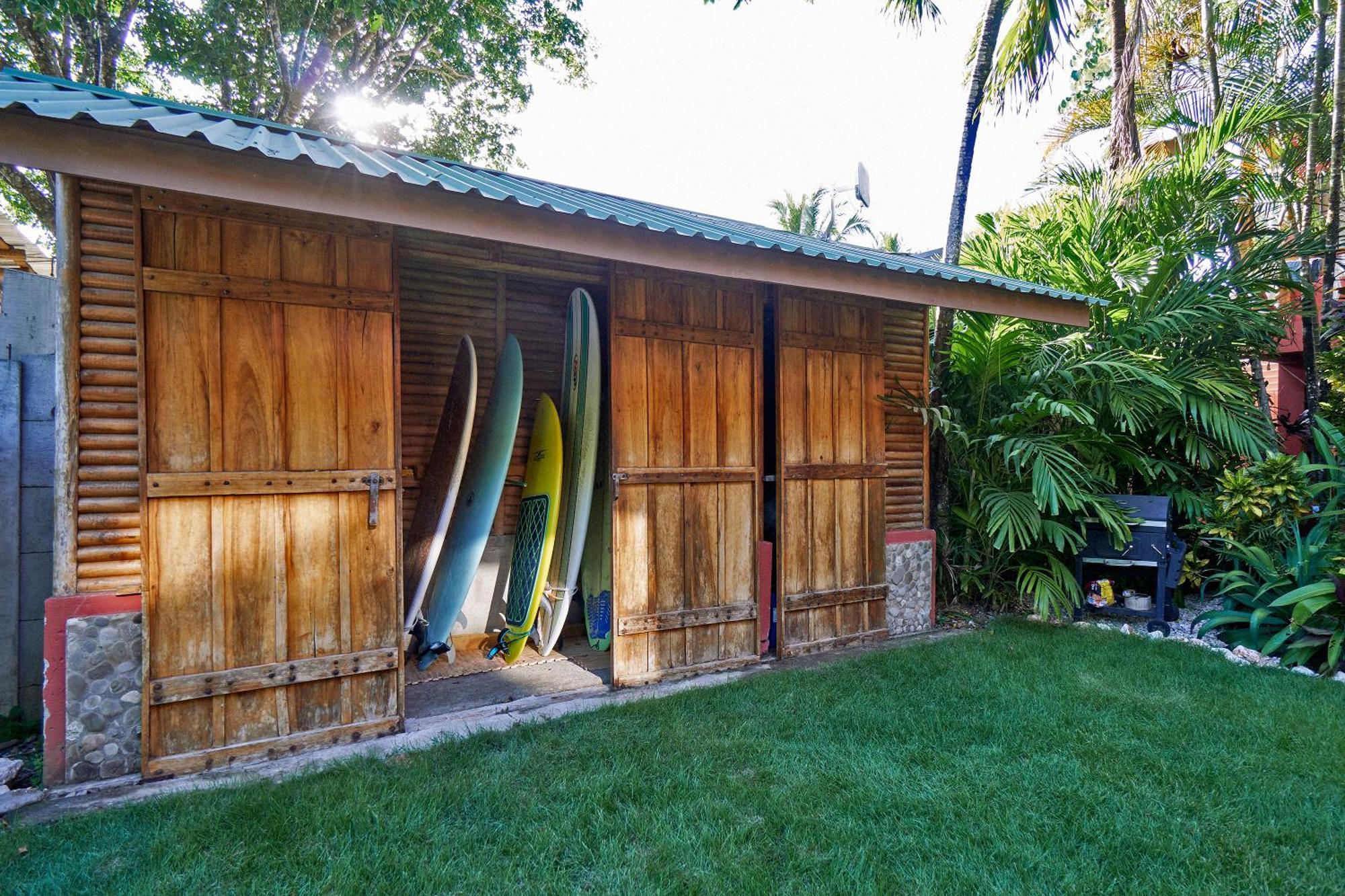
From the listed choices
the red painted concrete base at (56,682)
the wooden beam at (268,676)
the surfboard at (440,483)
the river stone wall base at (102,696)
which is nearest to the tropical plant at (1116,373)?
the surfboard at (440,483)

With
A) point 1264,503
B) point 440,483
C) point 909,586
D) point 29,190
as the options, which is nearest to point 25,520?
point 440,483

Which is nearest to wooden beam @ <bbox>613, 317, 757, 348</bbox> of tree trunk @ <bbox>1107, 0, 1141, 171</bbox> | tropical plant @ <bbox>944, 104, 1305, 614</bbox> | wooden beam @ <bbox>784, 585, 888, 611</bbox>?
wooden beam @ <bbox>784, 585, 888, 611</bbox>

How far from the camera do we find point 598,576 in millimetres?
4539

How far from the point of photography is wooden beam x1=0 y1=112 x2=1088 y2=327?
2.08 metres

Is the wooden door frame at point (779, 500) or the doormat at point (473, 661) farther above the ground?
the wooden door frame at point (779, 500)

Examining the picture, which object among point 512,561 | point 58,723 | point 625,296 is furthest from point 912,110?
point 58,723

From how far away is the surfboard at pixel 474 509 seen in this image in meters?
4.06

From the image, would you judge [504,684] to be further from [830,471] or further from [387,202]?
[387,202]

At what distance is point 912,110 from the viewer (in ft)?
31.3

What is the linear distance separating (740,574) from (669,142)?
1479cm

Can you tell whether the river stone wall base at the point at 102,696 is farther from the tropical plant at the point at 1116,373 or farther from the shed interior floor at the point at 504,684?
the tropical plant at the point at 1116,373

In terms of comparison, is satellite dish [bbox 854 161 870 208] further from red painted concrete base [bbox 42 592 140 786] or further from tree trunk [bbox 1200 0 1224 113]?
red painted concrete base [bbox 42 592 140 786]

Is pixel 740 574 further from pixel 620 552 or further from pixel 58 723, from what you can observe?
pixel 58 723

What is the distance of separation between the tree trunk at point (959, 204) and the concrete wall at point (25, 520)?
5.23 m
